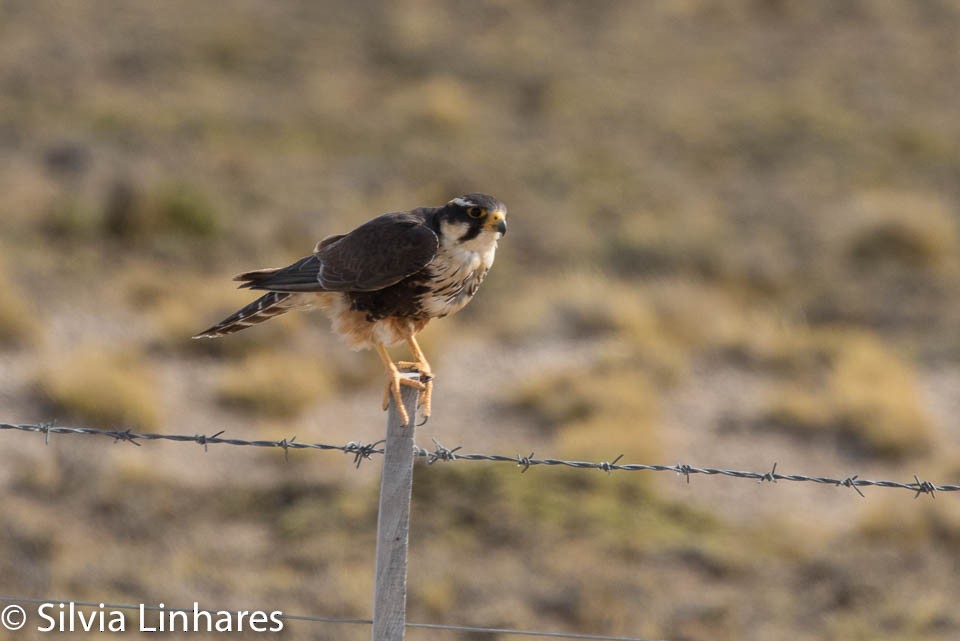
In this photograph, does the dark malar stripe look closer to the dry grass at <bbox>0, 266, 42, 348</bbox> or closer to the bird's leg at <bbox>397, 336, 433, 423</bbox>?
the bird's leg at <bbox>397, 336, 433, 423</bbox>

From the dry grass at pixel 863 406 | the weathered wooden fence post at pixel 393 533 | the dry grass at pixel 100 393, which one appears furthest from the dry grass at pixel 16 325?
the weathered wooden fence post at pixel 393 533

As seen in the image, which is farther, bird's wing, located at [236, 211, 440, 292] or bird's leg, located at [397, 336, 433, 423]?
bird's wing, located at [236, 211, 440, 292]

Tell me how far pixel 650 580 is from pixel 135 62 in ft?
59.7

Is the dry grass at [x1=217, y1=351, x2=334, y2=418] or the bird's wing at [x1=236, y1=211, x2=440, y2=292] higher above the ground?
the dry grass at [x1=217, y1=351, x2=334, y2=418]

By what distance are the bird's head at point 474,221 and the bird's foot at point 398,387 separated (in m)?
0.65

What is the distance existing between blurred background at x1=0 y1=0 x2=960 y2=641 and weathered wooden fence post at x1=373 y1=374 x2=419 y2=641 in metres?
3.31

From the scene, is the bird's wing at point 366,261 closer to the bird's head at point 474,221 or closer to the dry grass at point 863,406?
the bird's head at point 474,221

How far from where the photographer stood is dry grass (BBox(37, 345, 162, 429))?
32.4ft

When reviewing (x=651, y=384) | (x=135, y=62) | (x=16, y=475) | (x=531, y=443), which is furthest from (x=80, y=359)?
(x=135, y=62)

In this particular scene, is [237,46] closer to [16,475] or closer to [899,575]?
[16,475]

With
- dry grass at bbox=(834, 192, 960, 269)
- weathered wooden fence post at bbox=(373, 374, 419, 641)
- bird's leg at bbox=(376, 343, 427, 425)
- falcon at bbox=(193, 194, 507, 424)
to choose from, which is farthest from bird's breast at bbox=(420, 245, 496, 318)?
dry grass at bbox=(834, 192, 960, 269)

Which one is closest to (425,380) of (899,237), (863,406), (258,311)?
(258,311)

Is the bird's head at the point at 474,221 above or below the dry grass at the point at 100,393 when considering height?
below

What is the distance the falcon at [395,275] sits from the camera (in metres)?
4.55
